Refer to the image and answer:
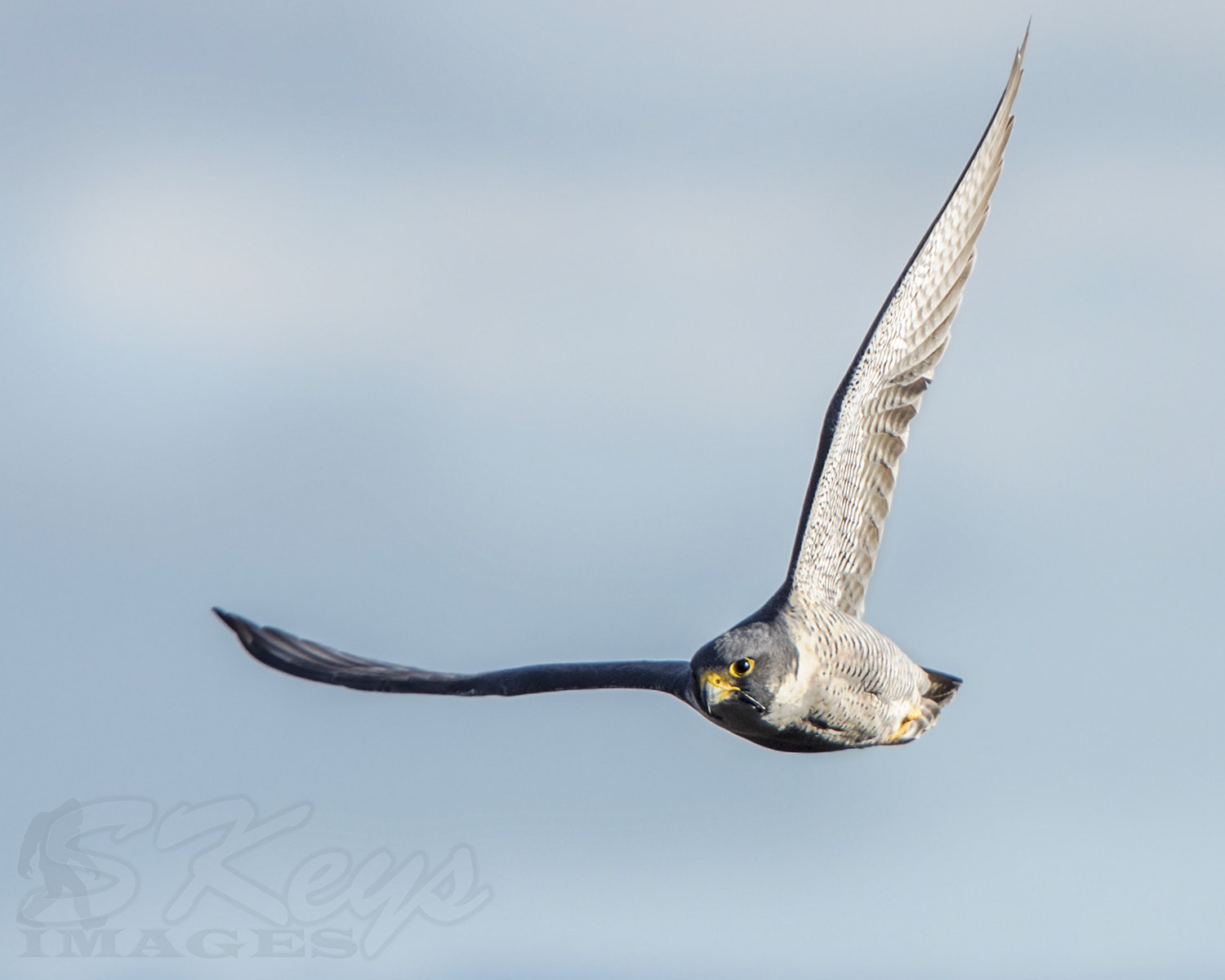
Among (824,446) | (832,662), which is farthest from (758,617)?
(824,446)

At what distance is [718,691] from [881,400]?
3561 mm

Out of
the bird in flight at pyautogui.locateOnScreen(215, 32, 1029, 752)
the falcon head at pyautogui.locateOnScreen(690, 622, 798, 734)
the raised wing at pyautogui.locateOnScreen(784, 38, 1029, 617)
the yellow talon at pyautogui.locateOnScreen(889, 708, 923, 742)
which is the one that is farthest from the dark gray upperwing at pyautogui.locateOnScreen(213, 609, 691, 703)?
the yellow talon at pyautogui.locateOnScreen(889, 708, 923, 742)

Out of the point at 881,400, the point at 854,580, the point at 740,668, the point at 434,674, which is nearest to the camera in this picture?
the point at 740,668

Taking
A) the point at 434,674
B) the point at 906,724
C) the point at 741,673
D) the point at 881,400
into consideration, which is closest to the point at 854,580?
the point at 906,724

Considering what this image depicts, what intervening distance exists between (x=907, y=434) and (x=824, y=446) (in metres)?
1.36

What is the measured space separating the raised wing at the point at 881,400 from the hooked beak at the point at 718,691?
64.3 inches

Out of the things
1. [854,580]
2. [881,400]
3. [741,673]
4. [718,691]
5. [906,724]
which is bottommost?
[718,691]

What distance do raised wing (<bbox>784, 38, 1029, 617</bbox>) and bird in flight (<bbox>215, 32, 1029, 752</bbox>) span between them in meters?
0.01

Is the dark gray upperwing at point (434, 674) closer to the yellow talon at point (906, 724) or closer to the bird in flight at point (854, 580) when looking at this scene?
the bird in flight at point (854, 580)

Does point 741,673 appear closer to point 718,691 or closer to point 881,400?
point 718,691

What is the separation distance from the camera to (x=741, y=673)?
10.9 m

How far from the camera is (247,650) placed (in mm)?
15805

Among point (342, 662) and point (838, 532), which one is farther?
point (342, 662)

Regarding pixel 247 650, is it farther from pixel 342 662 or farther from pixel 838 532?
pixel 838 532
